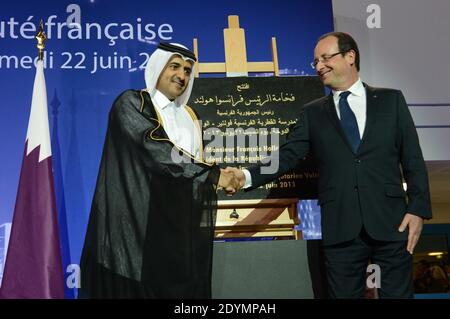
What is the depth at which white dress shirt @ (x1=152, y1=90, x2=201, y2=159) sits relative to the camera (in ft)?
11.2

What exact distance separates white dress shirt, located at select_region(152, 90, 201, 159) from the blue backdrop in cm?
96

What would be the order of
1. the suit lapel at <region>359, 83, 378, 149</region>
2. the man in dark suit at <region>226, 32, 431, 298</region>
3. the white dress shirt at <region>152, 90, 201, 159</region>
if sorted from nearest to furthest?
the man in dark suit at <region>226, 32, 431, 298</region> → the suit lapel at <region>359, 83, 378, 149</region> → the white dress shirt at <region>152, 90, 201, 159</region>

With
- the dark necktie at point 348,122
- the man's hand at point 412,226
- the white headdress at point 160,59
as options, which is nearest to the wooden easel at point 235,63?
the white headdress at point 160,59

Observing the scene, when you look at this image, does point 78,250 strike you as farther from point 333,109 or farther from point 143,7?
point 333,109

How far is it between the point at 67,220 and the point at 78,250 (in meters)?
0.22

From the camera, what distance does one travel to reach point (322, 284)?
9.86 feet

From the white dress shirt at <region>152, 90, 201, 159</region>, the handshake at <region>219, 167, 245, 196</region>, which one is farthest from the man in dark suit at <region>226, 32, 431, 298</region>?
the white dress shirt at <region>152, 90, 201, 159</region>

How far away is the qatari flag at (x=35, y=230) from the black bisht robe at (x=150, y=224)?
57cm

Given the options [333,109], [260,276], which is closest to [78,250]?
[260,276]

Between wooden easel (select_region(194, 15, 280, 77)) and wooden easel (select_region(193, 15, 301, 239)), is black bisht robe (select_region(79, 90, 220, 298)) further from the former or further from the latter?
wooden easel (select_region(194, 15, 280, 77))

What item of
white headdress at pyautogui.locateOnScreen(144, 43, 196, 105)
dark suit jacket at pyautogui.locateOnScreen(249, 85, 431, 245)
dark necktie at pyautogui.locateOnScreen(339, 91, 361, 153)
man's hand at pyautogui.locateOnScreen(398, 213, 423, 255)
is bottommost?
man's hand at pyautogui.locateOnScreen(398, 213, 423, 255)

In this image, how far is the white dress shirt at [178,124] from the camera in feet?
11.2

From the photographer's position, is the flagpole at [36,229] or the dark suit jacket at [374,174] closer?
the dark suit jacket at [374,174]

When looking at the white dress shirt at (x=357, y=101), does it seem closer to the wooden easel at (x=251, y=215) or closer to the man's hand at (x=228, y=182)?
the man's hand at (x=228, y=182)
